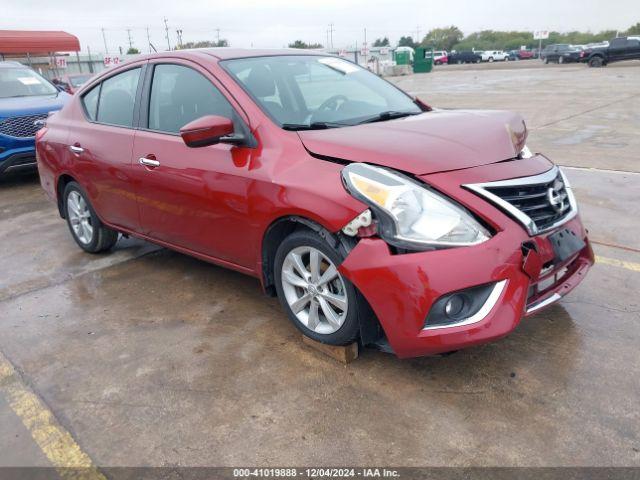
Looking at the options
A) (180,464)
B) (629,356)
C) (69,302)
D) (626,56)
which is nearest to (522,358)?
(629,356)

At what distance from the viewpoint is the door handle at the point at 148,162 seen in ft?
12.4

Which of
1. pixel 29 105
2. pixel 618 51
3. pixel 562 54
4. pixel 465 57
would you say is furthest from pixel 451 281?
pixel 465 57

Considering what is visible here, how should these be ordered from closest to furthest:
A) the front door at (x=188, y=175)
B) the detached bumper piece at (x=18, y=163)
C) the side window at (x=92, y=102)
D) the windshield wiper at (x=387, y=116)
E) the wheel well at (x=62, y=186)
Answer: the front door at (x=188, y=175), the windshield wiper at (x=387, y=116), the side window at (x=92, y=102), the wheel well at (x=62, y=186), the detached bumper piece at (x=18, y=163)

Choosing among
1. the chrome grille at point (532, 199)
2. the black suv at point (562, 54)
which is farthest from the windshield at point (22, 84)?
the black suv at point (562, 54)

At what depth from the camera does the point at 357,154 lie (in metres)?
2.82

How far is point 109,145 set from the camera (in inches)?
166

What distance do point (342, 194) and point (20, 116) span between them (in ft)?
22.2

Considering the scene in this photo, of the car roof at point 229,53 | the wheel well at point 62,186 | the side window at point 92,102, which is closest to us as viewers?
the car roof at point 229,53

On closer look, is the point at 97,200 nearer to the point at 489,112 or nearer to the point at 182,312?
the point at 182,312

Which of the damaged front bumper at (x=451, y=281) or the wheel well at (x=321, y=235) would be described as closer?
the damaged front bumper at (x=451, y=281)

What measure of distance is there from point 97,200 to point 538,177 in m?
3.38

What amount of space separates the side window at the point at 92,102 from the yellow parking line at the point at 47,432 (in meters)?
2.27

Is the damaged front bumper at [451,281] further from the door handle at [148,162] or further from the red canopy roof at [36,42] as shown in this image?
the red canopy roof at [36,42]

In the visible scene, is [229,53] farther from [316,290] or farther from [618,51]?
[618,51]
